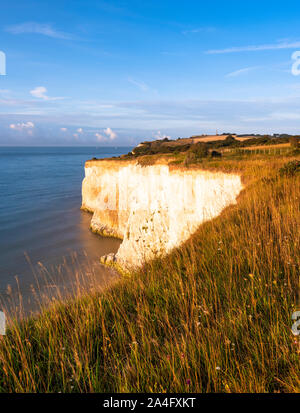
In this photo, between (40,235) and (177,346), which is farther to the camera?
(40,235)

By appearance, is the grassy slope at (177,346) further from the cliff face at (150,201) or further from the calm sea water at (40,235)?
the calm sea water at (40,235)

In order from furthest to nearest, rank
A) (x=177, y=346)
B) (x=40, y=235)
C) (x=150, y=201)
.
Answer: (x=40, y=235)
(x=150, y=201)
(x=177, y=346)

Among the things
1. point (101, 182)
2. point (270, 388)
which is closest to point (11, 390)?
point (270, 388)

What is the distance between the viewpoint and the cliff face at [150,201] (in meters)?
16.4

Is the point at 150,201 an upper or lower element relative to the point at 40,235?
upper

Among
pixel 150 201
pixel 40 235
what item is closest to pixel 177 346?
pixel 150 201

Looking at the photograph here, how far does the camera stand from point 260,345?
7.60ft

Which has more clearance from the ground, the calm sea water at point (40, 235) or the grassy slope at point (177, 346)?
the grassy slope at point (177, 346)

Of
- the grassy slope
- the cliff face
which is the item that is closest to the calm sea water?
the cliff face

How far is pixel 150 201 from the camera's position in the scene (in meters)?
28.5

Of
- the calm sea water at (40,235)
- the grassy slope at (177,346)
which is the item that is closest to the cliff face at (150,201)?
the grassy slope at (177,346)

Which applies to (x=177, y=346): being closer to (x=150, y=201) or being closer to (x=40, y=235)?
(x=150, y=201)

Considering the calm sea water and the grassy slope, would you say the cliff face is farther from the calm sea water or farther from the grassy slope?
the calm sea water
